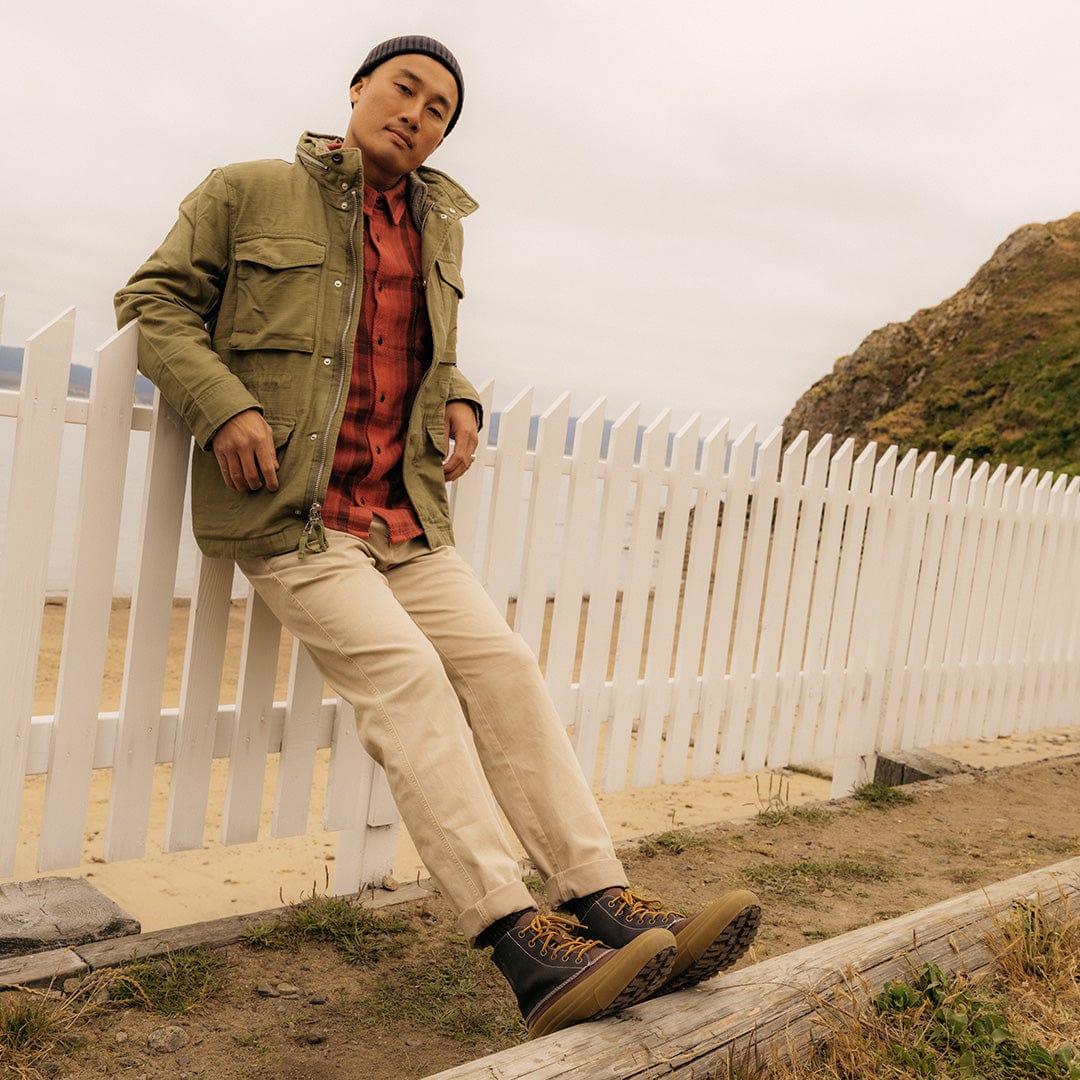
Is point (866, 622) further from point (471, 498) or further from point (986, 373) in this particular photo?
point (986, 373)

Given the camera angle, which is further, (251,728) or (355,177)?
(251,728)

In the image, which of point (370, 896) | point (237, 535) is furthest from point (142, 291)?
point (370, 896)

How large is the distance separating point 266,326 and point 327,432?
324mm

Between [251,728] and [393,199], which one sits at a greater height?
[393,199]

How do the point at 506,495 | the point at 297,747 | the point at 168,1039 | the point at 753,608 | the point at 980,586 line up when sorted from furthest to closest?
the point at 980,586 → the point at 753,608 → the point at 506,495 → the point at 297,747 → the point at 168,1039

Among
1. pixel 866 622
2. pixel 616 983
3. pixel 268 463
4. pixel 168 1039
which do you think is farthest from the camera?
pixel 866 622

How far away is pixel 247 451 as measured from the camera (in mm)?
2641

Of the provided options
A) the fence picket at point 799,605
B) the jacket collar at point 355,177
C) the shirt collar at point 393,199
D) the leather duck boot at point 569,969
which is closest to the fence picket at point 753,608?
the fence picket at point 799,605

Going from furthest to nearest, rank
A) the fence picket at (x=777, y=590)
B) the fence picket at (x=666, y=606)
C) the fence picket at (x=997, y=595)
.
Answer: the fence picket at (x=997, y=595)
the fence picket at (x=777, y=590)
the fence picket at (x=666, y=606)

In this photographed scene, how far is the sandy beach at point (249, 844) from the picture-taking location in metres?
4.09

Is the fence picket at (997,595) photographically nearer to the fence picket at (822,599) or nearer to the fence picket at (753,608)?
the fence picket at (822,599)

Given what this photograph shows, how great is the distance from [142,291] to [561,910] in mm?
1825

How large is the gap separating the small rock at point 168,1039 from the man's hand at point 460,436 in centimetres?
160

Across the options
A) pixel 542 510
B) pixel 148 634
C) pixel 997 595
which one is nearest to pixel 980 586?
pixel 997 595
